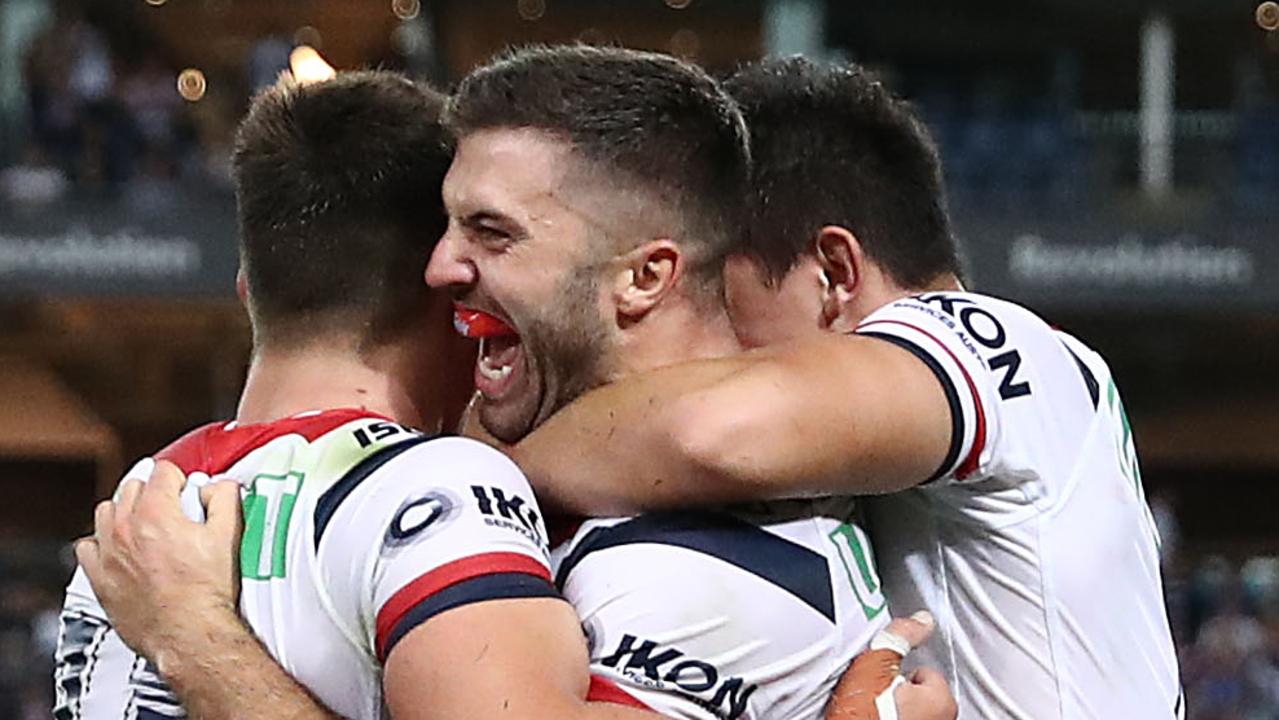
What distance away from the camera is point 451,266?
241cm

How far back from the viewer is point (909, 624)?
2.46 metres

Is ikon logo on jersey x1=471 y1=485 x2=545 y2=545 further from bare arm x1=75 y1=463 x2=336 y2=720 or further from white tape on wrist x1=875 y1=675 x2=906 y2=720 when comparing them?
white tape on wrist x1=875 y1=675 x2=906 y2=720

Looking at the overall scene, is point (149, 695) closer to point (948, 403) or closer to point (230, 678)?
point (230, 678)

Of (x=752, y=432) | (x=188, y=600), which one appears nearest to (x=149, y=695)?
(x=188, y=600)

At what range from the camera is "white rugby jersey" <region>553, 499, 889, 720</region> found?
7.33 feet

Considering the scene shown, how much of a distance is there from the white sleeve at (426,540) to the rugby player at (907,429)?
17cm

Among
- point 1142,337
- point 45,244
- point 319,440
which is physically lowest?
point 1142,337

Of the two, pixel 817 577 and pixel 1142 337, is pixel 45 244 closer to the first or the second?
pixel 1142 337

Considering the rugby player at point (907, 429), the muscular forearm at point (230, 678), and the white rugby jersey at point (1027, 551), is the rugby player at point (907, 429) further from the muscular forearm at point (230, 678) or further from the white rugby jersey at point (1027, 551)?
the muscular forearm at point (230, 678)

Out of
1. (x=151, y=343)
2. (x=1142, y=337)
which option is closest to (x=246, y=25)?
(x=151, y=343)

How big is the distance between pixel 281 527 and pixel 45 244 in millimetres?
11873

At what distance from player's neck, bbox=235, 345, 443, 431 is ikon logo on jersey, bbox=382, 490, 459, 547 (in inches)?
11.8

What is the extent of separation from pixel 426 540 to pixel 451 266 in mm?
393

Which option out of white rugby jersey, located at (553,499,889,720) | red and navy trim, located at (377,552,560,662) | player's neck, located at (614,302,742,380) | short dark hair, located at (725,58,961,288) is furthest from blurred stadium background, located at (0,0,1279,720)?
red and navy trim, located at (377,552,560,662)
